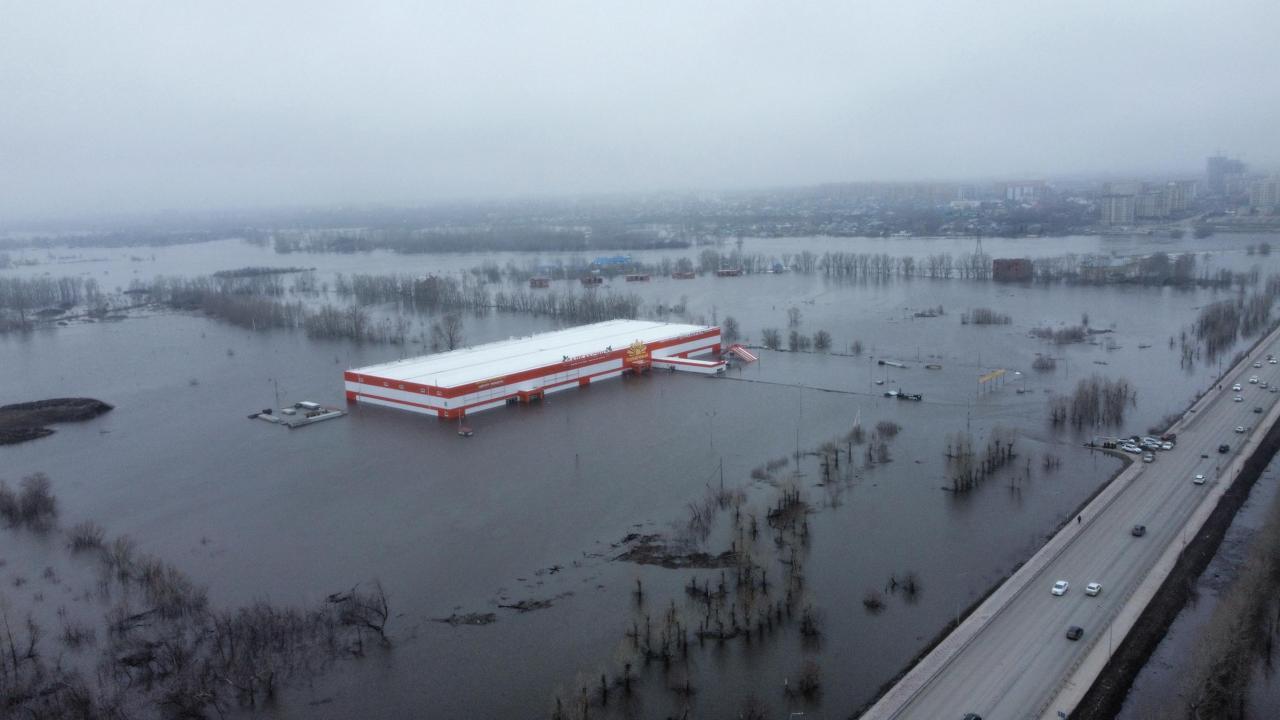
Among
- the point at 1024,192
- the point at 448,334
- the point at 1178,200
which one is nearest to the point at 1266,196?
the point at 1178,200

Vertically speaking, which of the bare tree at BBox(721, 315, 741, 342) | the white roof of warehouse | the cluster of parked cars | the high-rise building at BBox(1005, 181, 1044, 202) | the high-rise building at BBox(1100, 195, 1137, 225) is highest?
the high-rise building at BBox(1005, 181, 1044, 202)

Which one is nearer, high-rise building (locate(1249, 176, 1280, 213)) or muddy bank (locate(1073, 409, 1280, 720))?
muddy bank (locate(1073, 409, 1280, 720))

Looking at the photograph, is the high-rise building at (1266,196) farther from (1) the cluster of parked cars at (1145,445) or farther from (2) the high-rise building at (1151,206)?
(1) the cluster of parked cars at (1145,445)

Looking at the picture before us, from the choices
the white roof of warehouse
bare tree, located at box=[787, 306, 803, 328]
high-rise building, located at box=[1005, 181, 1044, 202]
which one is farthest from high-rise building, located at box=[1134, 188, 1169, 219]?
the white roof of warehouse

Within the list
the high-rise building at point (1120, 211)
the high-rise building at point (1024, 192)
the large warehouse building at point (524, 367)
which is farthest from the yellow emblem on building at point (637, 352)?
the high-rise building at point (1024, 192)

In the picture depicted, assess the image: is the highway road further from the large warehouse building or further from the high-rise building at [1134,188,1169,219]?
the high-rise building at [1134,188,1169,219]

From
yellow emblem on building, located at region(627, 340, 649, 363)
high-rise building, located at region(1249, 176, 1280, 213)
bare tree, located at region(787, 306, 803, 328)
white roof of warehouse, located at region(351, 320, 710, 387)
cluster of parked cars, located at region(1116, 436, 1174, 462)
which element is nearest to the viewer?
cluster of parked cars, located at region(1116, 436, 1174, 462)
